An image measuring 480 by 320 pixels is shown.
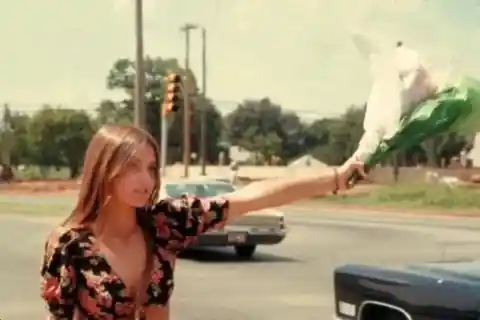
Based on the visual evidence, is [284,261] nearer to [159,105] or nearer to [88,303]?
[159,105]

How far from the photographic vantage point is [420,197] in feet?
25.9

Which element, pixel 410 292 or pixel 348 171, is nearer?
pixel 348 171

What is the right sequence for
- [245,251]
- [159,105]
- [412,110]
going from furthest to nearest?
1. [245,251]
2. [159,105]
3. [412,110]

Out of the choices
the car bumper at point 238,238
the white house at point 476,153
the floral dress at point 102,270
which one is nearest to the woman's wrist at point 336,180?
the floral dress at point 102,270

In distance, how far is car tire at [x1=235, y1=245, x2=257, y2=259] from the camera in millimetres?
9094

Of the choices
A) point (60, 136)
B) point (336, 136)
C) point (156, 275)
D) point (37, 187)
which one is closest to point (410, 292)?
point (156, 275)

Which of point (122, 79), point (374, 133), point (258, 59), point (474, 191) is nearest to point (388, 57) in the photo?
point (374, 133)

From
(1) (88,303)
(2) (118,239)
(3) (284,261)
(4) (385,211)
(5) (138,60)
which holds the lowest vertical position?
(3) (284,261)

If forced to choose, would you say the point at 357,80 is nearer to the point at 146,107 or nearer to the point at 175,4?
the point at 175,4

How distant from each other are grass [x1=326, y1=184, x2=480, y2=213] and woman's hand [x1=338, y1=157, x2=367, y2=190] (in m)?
4.59

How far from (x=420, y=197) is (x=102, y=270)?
5857 millimetres

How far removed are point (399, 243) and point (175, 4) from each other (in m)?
3.49

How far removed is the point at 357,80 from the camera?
5.97 meters

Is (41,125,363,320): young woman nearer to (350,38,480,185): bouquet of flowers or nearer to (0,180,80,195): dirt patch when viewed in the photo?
(350,38,480,185): bouquet of flowers
